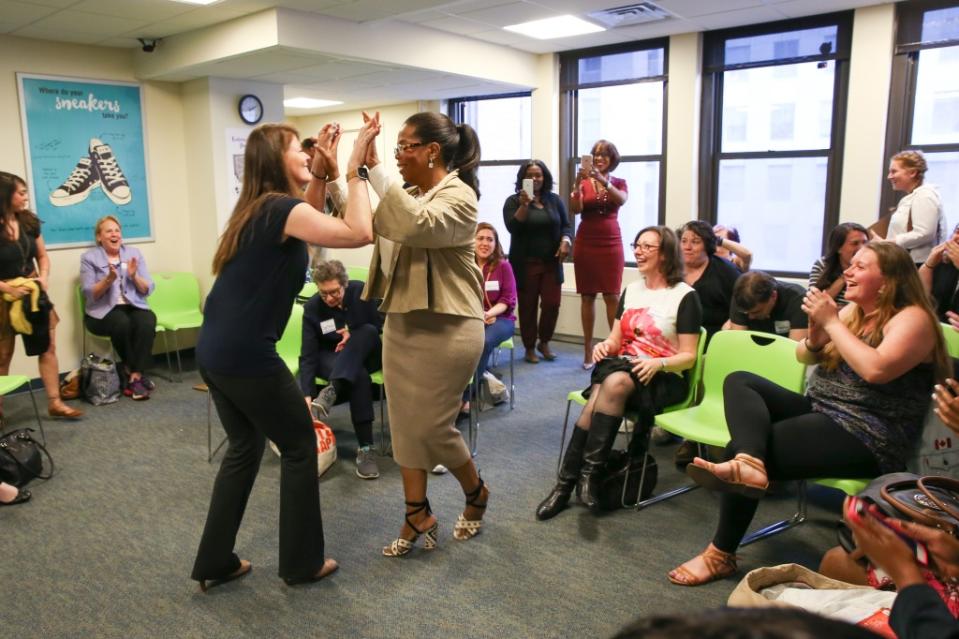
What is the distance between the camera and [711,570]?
98.4 inches

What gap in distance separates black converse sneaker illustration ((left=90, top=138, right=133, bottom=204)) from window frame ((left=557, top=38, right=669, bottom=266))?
368cm

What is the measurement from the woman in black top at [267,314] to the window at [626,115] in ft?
14.8

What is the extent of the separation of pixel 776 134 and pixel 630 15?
5.12 feet

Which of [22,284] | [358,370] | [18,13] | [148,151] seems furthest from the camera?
[148,151]

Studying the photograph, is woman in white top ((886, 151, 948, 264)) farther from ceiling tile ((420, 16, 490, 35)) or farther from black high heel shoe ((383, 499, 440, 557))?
black high heel shoe ((383, 499, 440, 557))

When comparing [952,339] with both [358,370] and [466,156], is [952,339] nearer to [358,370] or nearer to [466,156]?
[466,156]

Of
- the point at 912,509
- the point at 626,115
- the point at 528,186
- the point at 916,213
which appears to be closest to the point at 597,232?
the point at 528,186

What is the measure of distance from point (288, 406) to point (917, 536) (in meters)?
1.71

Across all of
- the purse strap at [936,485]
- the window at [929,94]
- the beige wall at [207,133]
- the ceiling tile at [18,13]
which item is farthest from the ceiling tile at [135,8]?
the window at [929,94]

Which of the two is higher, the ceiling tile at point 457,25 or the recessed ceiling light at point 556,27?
the recessed ceiling light at point 556,27

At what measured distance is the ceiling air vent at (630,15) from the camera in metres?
4.91

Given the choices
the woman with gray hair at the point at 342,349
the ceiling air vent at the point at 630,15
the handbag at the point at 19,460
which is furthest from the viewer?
the ceiling air vent at the point at 630,15

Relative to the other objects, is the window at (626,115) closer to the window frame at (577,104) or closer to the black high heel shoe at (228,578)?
the window frame at (577,104)

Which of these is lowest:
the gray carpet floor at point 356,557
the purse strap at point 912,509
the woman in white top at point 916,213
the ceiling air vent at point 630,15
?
the gray carpet floor at point 356,557
